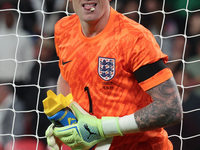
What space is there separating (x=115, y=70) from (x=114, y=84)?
2.0 inches

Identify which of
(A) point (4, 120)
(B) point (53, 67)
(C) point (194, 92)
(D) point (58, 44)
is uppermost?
(D) point (58, 44)

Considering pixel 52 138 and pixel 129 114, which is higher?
pixel 129 114

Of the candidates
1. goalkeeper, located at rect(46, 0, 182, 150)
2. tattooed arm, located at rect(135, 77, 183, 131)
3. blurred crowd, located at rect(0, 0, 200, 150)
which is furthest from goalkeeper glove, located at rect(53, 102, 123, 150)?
blurred crowd, located at rect(0, 0, 200, 150)

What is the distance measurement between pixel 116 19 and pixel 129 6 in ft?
4.22

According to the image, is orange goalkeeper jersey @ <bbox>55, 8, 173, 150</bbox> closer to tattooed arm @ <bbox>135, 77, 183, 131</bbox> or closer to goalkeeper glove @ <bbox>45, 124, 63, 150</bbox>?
tattooed arm @ <bbox>135, 77, 183, 131</bbox>

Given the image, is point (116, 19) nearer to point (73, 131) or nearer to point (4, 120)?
point (73, 131)

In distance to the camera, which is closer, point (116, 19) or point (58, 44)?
point (116, 19)

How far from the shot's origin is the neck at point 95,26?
2.98 feet

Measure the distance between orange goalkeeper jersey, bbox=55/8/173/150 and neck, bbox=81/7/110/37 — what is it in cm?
2

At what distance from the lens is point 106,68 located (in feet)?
2.84

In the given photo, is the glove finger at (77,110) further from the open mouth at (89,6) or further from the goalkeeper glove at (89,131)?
the open mouth at (89,6)

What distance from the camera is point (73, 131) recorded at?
85cm

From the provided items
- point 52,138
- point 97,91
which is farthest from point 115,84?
point 52,138

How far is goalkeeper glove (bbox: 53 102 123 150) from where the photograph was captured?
845 millimetres
